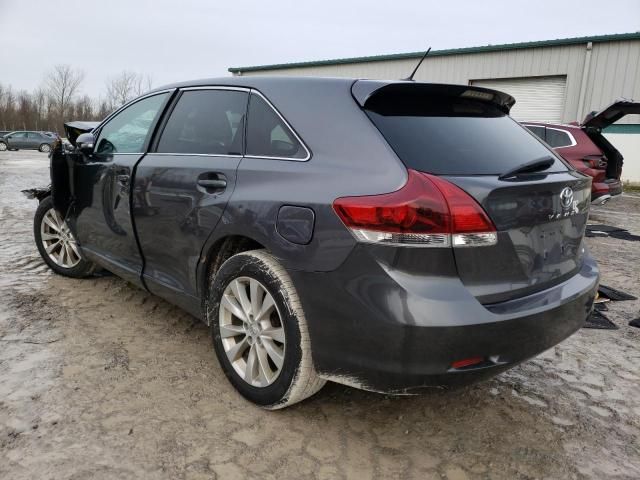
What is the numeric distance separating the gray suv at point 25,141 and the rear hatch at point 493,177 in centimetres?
3753

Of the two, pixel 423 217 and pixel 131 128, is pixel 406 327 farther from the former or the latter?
pixel 131 128

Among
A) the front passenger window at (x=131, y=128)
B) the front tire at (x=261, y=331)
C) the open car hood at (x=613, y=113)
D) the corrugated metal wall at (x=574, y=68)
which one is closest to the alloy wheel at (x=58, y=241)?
the front passenger window at (x=131, y=128)

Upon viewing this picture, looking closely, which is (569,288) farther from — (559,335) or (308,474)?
(308,474)

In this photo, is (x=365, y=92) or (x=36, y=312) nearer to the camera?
(x=365, y=92)

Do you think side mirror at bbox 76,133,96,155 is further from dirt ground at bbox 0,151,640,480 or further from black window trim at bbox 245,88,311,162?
black window trim at bbox 245,88,311,162

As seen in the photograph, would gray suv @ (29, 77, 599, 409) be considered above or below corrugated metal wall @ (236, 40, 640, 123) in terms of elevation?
below

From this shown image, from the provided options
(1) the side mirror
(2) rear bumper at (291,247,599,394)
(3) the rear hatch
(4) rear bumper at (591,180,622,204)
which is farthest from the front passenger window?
(4) rear bumper at (591,180,622,204)

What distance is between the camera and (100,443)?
6.98 ft

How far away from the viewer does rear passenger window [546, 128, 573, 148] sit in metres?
8.27

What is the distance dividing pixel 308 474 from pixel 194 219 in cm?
136

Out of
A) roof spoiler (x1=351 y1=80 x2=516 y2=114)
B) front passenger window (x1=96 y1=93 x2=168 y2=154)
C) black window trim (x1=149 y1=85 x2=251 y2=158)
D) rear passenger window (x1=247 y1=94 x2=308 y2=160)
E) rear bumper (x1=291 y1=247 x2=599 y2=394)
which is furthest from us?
front passenger window (x1=96 y1=93 x2=168 y2=154)

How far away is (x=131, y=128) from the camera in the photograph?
3514 mm

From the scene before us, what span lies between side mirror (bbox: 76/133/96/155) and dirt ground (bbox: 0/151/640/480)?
124 cm

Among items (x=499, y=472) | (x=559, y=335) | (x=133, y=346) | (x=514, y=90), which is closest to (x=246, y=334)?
(x=133, y=346)
